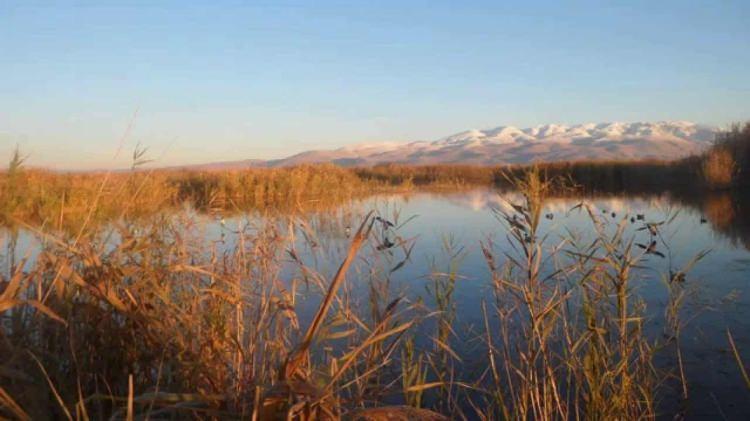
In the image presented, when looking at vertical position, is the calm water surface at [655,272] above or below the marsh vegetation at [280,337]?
below

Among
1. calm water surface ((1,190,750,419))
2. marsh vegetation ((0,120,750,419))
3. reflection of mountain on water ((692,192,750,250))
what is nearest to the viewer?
marsh vegetation ((0,120,750,419))

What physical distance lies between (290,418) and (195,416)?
21.8 inches

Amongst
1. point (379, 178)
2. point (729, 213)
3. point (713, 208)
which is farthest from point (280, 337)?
point (379, 178)

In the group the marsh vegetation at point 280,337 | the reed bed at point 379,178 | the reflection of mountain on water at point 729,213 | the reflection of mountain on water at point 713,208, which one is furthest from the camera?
the reed bed at point 379,178

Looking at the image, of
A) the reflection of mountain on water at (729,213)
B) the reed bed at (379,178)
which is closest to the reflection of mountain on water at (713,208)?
the reflection of mountain on water at (729,213)

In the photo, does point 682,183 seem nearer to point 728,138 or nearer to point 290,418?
point 728,138

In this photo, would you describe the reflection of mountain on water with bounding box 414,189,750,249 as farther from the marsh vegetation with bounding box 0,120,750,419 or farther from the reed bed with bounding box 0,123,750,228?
the marsh vegetation with bounding box 0,120,750,419

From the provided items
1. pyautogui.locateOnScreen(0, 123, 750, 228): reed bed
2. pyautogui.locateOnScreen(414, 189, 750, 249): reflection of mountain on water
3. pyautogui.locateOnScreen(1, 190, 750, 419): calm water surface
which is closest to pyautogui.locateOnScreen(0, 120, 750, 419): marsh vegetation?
pyautogui.locateOnScreen(1, 190, 750, 419): calm water surface

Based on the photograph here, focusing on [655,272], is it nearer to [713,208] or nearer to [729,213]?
[729,213]

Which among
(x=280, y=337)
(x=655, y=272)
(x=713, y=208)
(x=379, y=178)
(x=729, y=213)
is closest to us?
(x=280, y=337)

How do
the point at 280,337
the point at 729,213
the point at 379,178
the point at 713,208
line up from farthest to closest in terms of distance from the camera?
1. the point at 379,178
2. the point at 713,208
3. the point at 729,213
4. the point at 280,337

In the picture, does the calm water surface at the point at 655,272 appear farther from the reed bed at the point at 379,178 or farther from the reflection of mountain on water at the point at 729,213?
the reed bed at the point at 379,178

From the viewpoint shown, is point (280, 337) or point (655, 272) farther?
point (655, 272)

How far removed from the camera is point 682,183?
701 inches
